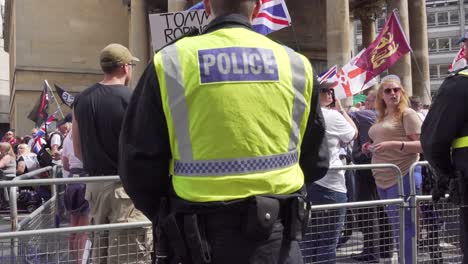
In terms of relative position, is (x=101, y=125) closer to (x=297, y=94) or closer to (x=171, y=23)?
(x=297, y=94)

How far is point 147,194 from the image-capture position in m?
2.43

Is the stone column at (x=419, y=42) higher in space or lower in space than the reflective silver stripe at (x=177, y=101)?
higher

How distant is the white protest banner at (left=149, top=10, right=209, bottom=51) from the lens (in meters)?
8.40

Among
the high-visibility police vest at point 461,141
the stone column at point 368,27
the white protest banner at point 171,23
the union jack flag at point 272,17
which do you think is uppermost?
the stone column at point 368,27

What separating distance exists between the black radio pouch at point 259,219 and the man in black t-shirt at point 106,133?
2293mm

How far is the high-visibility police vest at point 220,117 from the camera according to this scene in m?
2.32

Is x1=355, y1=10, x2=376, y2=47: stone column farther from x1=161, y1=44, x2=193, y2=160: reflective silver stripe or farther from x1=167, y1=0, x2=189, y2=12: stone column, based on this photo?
x1=161, y1=44, x2=193, y2=160: reflective silver stripe

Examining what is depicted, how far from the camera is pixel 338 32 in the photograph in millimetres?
21484

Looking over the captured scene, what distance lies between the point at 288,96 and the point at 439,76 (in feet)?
214

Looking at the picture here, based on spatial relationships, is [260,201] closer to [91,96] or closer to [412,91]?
[91,96]

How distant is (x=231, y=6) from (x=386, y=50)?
10487mm

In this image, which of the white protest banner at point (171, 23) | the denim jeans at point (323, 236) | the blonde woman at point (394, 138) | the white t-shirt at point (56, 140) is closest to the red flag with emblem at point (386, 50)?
the white protest banner at point (171, 23)

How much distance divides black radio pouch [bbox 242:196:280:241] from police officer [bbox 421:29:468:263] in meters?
2.05

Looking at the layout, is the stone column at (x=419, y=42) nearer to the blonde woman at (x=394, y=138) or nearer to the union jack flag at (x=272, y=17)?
the union jack flag at (x=272, y=17)
